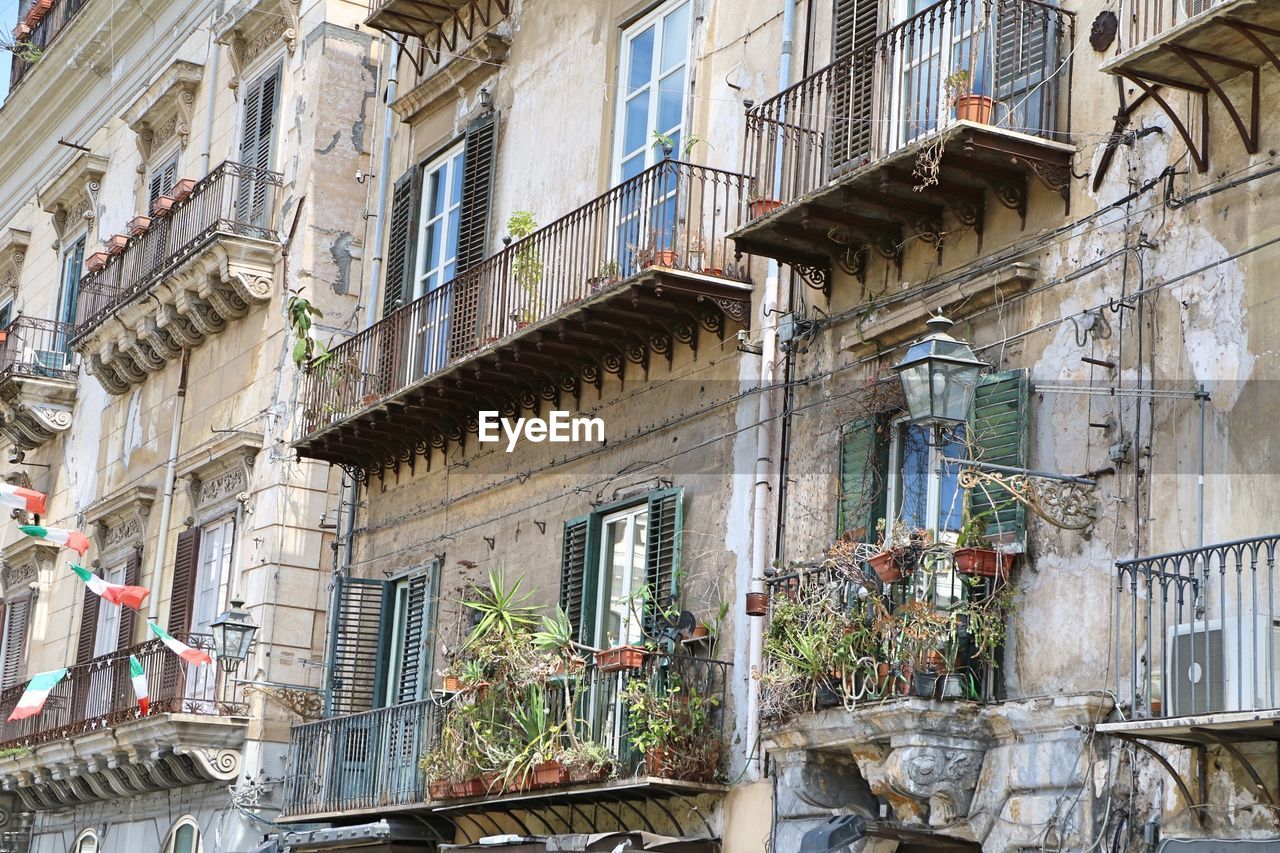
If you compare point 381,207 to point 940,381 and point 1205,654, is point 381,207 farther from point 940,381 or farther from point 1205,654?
point 1205,654

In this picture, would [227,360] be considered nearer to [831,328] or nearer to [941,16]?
[831,328]

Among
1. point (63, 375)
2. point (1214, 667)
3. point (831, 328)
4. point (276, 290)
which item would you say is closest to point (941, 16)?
point (831, 328)

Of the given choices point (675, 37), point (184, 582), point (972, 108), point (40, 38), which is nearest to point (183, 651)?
point (184, 582)

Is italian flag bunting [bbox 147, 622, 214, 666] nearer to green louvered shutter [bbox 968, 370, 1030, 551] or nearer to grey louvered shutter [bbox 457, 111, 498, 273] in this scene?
grey louvered shutter [bbox 457, 111, 498, 273]

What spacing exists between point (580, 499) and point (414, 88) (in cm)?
584

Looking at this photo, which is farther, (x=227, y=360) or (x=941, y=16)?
(x=227, y=360)

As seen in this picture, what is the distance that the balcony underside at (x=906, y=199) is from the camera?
11.9 metres

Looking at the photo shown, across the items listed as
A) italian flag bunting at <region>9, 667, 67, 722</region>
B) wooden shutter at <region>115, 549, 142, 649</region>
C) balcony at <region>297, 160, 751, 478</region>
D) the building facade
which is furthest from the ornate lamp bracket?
wooden shutter at <region>115, 549, 142, 649</region>

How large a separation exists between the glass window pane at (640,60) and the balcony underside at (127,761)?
773cm

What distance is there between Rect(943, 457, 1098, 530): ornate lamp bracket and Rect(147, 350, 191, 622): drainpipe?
46.8ft

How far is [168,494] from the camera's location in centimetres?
2377

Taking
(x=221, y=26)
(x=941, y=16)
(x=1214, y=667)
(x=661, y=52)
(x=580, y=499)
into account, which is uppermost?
(x=221, y=26)

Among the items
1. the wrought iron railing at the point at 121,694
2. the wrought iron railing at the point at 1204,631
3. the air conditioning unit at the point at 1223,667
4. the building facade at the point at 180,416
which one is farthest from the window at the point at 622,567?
the wrought iron railing at the point at 121,694

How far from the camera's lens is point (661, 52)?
16797mm
